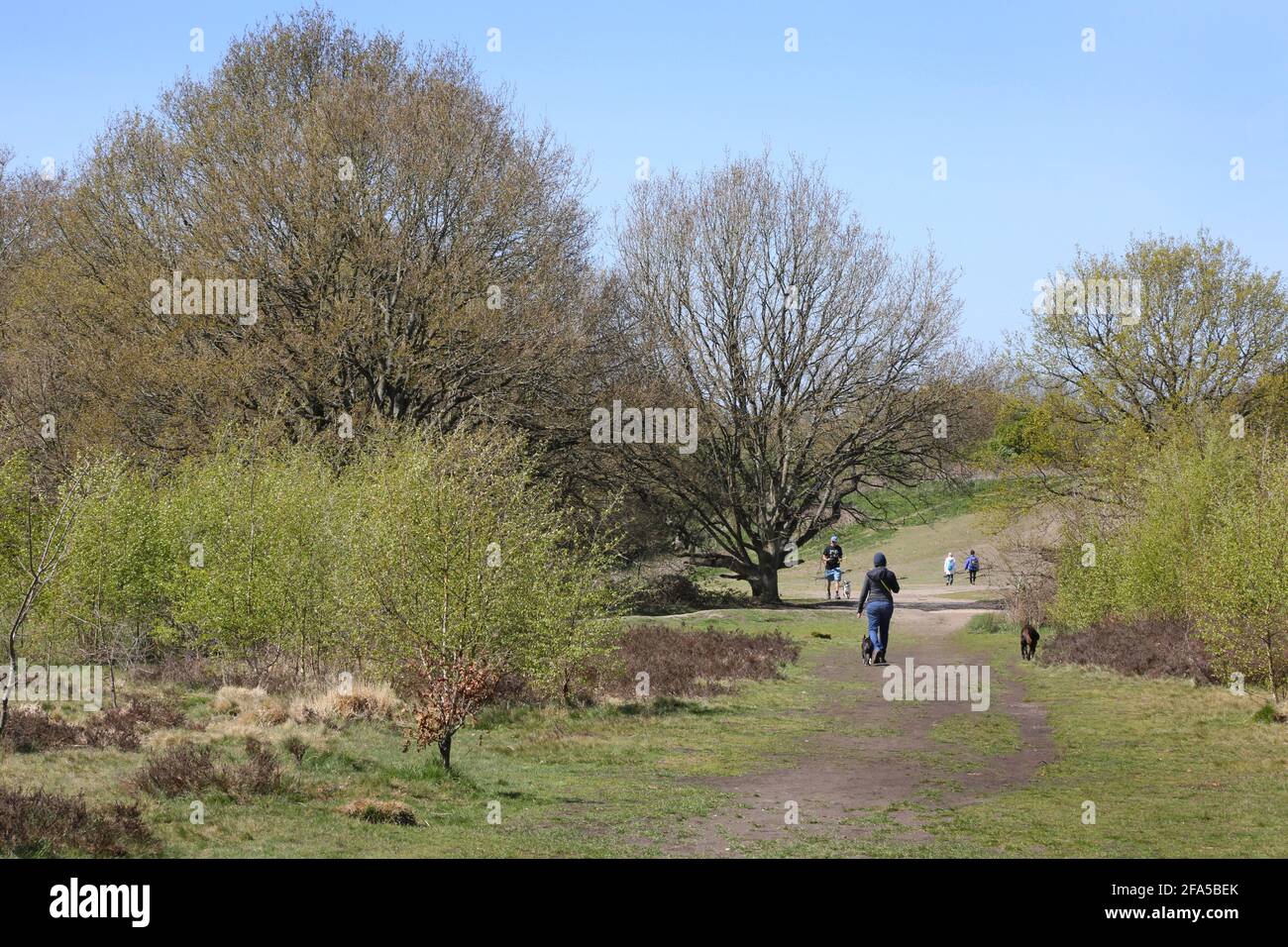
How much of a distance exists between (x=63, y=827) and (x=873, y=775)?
11.7 m

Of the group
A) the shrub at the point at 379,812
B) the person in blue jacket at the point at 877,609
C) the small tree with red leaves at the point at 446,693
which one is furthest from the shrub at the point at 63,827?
the person in blue jacket at the point at 877,609

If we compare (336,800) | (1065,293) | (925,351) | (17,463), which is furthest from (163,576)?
(1065,293)

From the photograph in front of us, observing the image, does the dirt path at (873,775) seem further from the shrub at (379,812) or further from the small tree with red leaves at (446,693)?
the small tree with red leaves at (446,693)

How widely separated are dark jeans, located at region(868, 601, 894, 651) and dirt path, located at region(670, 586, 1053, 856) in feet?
5.52

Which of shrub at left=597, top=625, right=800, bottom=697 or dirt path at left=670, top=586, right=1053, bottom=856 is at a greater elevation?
shrub at left=597, top=625, right=800, bottom=697

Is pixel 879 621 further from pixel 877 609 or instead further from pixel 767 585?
pixel 767 585

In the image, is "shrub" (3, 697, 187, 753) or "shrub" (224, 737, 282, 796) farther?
"shrub" (3, 697, 187, 753)

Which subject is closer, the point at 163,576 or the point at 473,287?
the point at 163,576

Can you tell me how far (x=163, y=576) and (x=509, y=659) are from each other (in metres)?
11.2

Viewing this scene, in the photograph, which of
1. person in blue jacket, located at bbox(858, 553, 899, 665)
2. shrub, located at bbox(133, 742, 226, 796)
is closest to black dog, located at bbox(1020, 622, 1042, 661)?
person in blue jacket, located at bbox(858, 553, 899, 665)

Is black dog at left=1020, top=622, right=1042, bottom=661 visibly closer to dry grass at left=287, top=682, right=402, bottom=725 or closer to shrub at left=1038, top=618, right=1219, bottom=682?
shrub at left=1038, top=618, right=1219, bottom=682

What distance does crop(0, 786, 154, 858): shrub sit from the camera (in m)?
11.8

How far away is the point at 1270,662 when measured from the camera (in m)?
25.3
